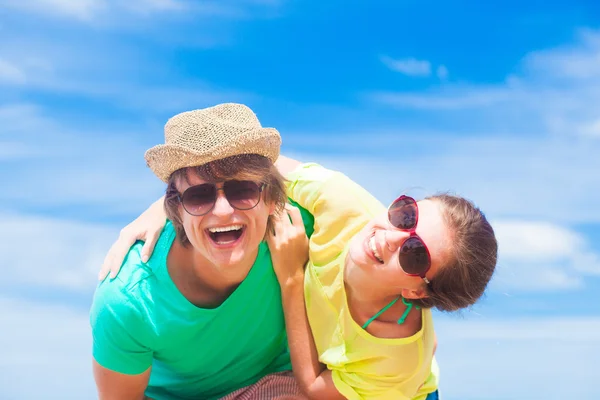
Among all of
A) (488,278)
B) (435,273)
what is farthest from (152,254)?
(488,278)

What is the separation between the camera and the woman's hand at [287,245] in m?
5.67

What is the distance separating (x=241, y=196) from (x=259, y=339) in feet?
4.13

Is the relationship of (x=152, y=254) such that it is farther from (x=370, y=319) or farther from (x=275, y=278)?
(x=370, y=319)

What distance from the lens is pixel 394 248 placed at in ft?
17.0

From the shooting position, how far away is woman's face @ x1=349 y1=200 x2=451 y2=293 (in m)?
5.19

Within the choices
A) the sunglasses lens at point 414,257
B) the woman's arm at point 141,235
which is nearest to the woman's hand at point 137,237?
the woman's arm at point 141,235

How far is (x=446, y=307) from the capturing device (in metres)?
5.46

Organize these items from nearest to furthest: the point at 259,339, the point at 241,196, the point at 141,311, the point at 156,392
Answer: the point at 241,196 < the point at 141,311 < the point at 259,339 < the point at 156,392

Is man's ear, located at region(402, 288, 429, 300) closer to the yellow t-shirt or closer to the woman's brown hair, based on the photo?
the woman's brown hair

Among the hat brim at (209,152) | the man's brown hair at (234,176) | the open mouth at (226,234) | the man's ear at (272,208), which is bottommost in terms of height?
the open mouth at (226,234)

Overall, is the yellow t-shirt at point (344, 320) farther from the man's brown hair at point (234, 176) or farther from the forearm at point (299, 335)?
the man's brown hair at point (234, 176)

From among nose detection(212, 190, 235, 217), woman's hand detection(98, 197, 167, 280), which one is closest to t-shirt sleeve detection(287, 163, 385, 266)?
nose detection(212, 190, 235, 217)

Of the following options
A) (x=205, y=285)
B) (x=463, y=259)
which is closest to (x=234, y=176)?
(x=205, y=285)

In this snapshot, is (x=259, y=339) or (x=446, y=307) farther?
(x=259, y=339)
